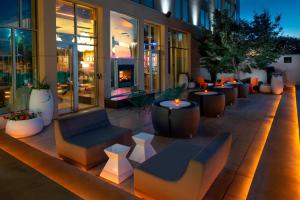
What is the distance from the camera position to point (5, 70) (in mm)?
7109

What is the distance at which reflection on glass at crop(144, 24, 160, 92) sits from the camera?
13742mm

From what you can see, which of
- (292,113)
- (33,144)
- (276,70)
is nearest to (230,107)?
(292,113)

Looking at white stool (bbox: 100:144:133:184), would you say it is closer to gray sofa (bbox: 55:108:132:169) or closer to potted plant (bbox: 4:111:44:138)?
gray sofa (bbox: 55:108:132:169)

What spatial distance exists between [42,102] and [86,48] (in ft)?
11.3

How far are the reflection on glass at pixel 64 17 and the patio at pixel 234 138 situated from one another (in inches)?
125

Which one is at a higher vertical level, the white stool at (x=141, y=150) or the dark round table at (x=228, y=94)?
the dark round table at (x=228, y=94)

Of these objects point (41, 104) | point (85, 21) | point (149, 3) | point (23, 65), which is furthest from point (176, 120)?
point (149, 3)

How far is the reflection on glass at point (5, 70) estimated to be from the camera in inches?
276

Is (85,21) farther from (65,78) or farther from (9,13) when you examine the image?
(9,13)

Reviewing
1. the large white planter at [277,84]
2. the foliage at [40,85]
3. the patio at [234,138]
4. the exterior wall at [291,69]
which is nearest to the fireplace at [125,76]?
the patio at [234,138]

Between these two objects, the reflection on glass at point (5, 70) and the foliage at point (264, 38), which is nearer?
the reflection on glass at point (5, 70)

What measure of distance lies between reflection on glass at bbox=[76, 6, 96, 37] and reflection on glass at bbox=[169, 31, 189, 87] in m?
6.70

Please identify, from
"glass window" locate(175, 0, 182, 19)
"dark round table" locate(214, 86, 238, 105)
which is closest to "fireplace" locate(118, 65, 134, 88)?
"dark round table" locate(214, 86, 238, 105)

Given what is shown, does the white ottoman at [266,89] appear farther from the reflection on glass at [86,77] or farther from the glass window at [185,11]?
the reflection on glass at [86,77]
